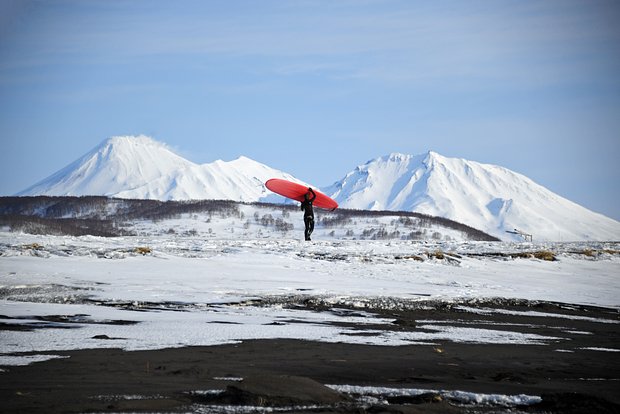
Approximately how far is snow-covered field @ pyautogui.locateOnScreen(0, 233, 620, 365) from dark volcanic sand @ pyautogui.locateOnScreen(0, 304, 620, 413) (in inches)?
29.4

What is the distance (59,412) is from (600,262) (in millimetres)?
27159

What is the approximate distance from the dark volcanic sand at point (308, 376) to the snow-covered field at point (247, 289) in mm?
746

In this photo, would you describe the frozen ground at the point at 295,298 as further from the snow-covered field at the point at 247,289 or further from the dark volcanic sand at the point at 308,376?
the dark volcanic sand at the point at 308,376

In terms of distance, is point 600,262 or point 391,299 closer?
point 391,299

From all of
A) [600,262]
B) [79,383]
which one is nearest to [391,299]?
[79,383]

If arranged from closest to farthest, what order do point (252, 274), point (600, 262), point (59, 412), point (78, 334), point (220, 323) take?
point (59, 412) < point (78, 334) < point (220, 323) < point (252, 274) < point (600, 262)

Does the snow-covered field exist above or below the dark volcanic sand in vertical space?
above

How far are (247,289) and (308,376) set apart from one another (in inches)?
358

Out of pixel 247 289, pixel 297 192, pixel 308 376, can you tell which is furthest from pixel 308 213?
pixel 308 376

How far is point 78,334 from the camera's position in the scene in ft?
37.6

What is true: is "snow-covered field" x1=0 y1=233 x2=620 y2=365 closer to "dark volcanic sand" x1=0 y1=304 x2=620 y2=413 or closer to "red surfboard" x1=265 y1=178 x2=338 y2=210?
"dark volcanic sand" x1=0 y1=304 x2=620 y2=413

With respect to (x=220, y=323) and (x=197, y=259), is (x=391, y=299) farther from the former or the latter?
(x=197, y=259)

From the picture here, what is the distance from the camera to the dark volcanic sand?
294 inches

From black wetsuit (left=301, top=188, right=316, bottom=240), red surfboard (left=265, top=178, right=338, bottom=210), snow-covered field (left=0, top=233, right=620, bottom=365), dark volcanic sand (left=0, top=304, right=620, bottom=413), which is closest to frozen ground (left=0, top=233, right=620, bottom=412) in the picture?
snow-covered field (left=0, top=233, right=620, bottom=365)
